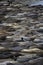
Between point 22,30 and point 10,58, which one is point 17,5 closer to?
point 22,30

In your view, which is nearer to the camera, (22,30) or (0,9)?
(22,30)

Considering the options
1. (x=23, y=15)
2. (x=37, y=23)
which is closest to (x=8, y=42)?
(x=37, y=23)

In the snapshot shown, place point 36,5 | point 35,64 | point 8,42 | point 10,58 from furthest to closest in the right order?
point 36,5 < point 8,42 < point 10,58 < point 35,64

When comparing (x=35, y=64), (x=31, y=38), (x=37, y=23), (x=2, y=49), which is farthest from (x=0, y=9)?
(x=35, y=64)

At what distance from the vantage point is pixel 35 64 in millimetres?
2666

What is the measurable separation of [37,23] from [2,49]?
1376 millimetres

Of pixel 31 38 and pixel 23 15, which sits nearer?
pixel 31 38

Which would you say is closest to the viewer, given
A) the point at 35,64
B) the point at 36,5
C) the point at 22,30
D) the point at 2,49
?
the point at 35,64

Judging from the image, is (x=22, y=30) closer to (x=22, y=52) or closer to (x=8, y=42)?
(x=8, y=42)

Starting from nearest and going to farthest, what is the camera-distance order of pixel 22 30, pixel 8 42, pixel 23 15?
pixel 8 42 → pixel 22 30 → pixel 23 15

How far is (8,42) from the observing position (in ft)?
11.0

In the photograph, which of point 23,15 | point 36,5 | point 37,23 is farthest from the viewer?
point 36,5

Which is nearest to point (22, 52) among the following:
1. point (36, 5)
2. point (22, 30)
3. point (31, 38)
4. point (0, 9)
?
point (31, 38)

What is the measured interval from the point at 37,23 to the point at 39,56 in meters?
1.53
